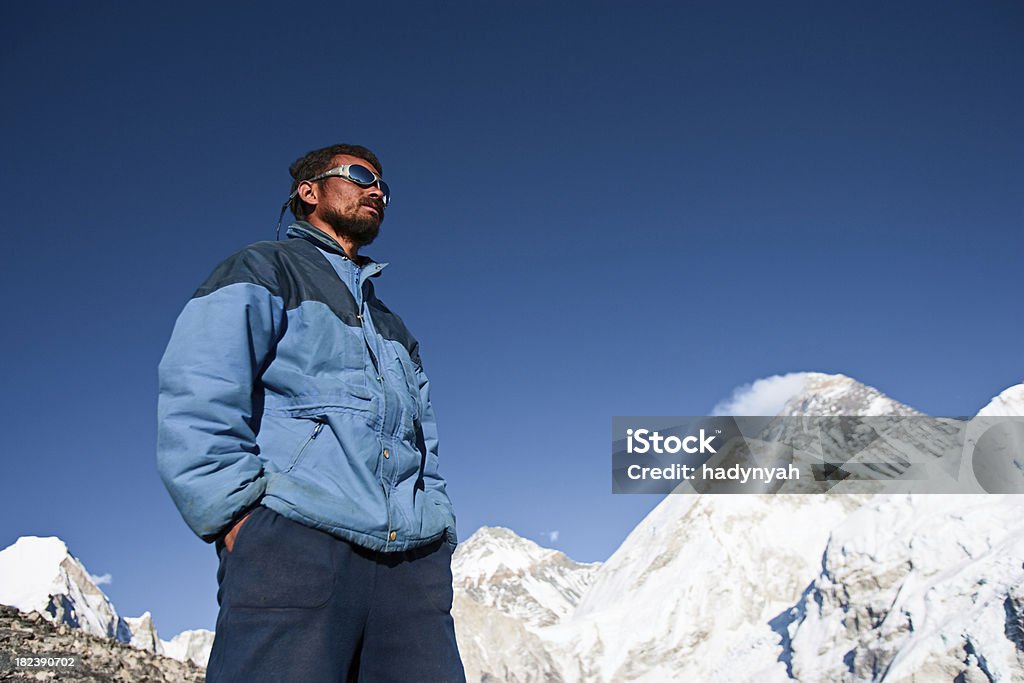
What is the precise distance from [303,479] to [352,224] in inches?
49.7

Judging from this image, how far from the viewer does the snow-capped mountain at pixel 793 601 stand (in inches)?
1762

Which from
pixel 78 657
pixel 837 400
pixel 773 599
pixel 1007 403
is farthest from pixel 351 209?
pixel 837 400

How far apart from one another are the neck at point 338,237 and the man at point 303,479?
0.26 metres

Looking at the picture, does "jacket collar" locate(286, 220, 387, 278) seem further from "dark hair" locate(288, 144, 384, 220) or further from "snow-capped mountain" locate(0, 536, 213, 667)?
"snow-capped mountain" locate(0, 536, 213, 667)

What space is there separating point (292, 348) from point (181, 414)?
0.44m

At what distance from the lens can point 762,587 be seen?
303 feet

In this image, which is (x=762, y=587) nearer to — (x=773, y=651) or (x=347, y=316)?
(x=773, y=651)

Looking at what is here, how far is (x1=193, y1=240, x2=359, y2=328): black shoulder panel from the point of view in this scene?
249 cm

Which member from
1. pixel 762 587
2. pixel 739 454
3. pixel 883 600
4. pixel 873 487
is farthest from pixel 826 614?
pixel 739 454

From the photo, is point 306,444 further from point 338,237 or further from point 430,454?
point 338,237

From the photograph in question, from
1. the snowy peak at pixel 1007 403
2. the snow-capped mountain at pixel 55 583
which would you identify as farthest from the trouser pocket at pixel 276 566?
the snow-capped mountain at pixel 55 583

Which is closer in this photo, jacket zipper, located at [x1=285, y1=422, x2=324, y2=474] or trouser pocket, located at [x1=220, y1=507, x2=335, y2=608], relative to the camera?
trouser pocket, located at [x1=220, y1=507, x2=335, y2=608]

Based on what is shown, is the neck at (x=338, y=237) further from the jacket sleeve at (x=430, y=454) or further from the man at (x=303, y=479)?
the jacket sleeve at (x=430, y=454)

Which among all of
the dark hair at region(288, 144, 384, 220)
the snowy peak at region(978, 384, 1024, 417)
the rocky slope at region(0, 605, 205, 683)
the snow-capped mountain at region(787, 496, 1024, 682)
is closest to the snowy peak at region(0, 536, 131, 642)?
the snow-capped mountain at region(787, 496, 1024, 682)
